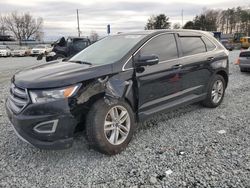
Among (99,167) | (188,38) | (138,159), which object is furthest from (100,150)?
(188,38)

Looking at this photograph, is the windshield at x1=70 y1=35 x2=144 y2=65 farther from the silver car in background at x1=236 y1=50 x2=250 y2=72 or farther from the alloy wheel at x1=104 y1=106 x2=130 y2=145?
the silver car in background at x1=236 y1=50 x2=250 y2=72

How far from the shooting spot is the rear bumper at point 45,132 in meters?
3.02

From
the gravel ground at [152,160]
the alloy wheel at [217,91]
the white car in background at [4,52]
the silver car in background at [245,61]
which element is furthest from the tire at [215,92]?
the white car in background at [4,52]

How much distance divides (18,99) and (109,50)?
1640 mm

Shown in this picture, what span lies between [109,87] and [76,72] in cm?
48

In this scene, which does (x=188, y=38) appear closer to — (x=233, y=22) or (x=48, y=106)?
(x=48, y=106)

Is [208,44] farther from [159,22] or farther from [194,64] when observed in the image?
[159,22]

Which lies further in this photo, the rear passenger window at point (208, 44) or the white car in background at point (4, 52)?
the white car in background at point (4, 52)

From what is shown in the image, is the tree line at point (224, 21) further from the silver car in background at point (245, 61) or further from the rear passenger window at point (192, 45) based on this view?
the rear passenger window at point (192, 45)

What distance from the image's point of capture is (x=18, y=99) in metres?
3.27

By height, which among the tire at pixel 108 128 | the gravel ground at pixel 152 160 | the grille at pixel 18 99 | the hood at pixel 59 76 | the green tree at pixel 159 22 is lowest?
the gravel ground at pixel 152 160

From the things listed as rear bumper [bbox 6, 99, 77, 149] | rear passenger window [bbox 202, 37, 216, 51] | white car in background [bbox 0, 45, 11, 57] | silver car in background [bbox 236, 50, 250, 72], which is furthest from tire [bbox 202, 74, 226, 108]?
white car in background [bbox 0, 45, 11, 57]

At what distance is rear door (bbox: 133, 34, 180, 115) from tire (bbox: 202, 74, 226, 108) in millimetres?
1136

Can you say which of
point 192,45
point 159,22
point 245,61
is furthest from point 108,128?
point 159,22
